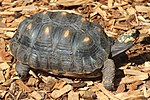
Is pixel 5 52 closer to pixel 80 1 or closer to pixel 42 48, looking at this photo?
pixel 42 48

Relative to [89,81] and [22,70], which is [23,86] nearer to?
[22,70]

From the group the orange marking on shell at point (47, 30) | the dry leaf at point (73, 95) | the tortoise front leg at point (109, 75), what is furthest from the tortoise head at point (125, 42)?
the orange marking on shell at point (47, 30)

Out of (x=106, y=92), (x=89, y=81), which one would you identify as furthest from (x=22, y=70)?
(x=106, y=92)

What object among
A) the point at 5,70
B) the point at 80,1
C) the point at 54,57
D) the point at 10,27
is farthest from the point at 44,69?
the point at 80,1

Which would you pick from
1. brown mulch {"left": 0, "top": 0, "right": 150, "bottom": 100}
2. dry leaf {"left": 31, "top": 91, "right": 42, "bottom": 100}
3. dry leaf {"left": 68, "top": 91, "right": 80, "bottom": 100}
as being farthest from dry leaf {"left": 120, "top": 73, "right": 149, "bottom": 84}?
dry leaf {"left": 31, "top": 91, "right": 42, "bottom": 100}

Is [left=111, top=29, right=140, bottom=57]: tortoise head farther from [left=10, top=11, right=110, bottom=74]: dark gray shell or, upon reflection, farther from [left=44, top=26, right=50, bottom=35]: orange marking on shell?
[left=44, top=26, right=50, bottom=35]: orange marking on shell

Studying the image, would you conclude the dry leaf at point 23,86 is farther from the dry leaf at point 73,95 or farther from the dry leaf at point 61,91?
the dry leaf at point 73,95

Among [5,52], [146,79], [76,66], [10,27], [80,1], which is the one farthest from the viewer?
[80,1]
